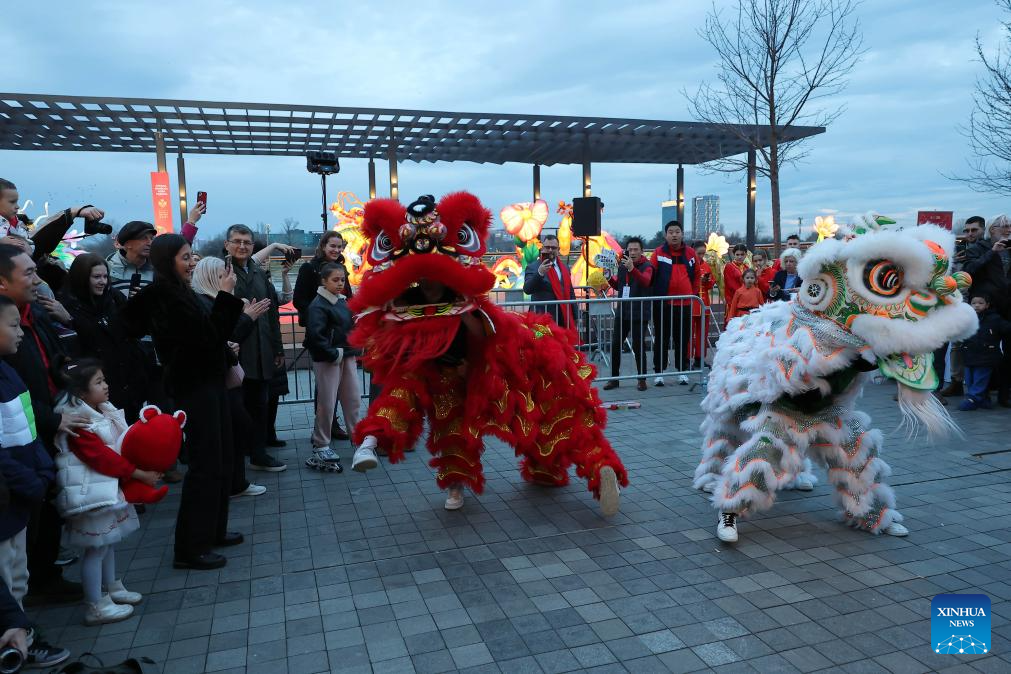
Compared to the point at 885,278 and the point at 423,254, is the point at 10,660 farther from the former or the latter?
the point at 885,278

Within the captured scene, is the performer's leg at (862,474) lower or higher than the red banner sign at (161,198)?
lower

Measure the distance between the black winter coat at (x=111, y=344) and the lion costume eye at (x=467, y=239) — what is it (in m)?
2.25

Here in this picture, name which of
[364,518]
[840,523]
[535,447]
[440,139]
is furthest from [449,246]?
[440,139]

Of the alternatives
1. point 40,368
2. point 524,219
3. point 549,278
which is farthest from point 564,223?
point 40,368

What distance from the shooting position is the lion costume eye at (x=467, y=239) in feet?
12.5

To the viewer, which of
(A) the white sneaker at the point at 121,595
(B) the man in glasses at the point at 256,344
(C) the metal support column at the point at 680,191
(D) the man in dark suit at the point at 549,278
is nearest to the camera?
(A) the white sneaker at the point at 121,595

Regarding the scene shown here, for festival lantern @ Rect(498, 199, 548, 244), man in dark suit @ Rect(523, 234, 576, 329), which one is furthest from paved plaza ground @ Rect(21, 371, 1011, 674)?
festival lantern @ Rect(498, 199, 548, 244)

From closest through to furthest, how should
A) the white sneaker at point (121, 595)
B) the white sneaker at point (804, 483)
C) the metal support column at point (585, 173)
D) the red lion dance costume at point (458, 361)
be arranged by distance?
the white sneaker at point (121, 595) → the red lion dance costume at point (458, 361) → the white sneaker at point (804, 483) → the metal support column at point (585, 173)

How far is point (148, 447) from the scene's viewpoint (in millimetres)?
3055

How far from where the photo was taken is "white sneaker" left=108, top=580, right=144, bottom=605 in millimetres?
3213

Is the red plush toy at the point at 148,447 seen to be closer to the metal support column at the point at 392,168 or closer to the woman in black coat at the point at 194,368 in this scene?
the woman in black coat at the point at 194,368

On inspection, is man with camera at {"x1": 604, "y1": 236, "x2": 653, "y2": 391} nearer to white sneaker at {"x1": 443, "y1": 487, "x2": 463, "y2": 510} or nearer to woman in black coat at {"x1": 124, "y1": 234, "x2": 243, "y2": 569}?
white sneaker at {"x1": 443, "y1": 487, "x2": 463, "y2": 510}

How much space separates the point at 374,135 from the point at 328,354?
14.4 m

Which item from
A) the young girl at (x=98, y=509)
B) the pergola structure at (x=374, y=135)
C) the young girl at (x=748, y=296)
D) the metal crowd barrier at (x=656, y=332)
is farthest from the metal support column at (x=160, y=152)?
the young girl at (x=98, y=509)
